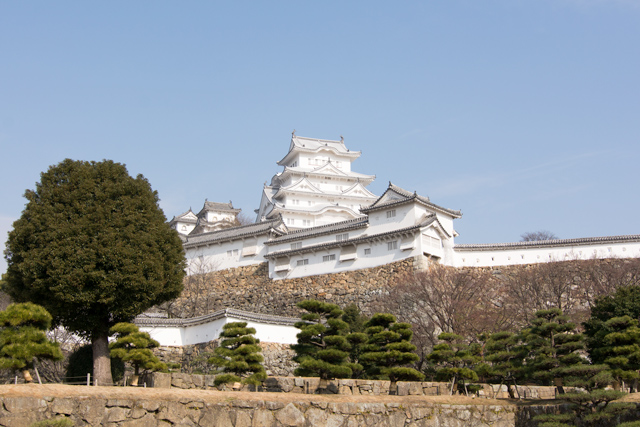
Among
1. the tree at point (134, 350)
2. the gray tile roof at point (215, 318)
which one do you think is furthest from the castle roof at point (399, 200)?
the tree at point (134, 350)

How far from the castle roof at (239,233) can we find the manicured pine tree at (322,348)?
18976 mm

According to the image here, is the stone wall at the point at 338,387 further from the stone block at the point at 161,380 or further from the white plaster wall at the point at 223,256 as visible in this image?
the white plaster wall at the point at 223,256

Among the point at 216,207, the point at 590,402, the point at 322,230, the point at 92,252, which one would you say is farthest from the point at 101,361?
the point at 216,207

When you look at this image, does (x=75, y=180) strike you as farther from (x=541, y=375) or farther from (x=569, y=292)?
(x=569, y=292)

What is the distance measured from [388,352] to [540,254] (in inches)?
666

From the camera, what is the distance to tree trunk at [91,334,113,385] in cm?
1783

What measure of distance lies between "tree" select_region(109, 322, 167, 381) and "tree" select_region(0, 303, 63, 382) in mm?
1925

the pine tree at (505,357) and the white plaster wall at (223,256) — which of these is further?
the white plaster wall at (223,256)

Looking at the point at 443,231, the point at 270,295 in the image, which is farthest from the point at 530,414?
the point at 270,295

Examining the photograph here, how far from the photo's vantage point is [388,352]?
1750 centimetres

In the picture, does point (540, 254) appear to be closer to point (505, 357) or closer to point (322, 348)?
point (505, 357)

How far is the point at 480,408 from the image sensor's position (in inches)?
675

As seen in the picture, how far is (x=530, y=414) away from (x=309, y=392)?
18.7 ft

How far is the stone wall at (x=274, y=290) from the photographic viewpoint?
104 feet
